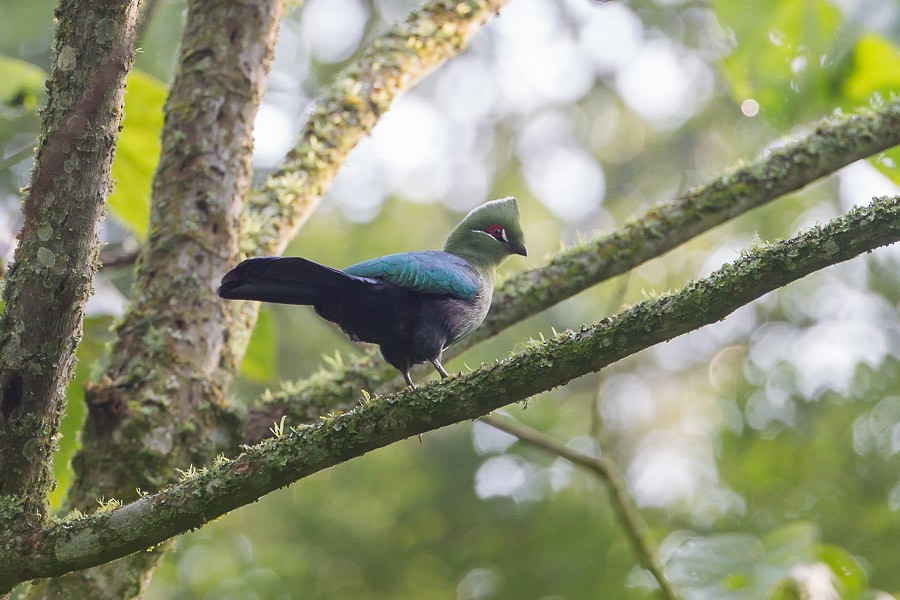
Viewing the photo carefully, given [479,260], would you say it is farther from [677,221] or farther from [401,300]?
[677,221]

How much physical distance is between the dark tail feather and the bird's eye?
3.63ft

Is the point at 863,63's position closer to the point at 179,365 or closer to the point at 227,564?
the point at 179,365

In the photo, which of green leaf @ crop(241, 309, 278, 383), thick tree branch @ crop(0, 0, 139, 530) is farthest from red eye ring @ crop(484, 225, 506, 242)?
thick tree branch @ crop(0, 0, 139, 530)

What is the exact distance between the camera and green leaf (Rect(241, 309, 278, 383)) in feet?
15.2

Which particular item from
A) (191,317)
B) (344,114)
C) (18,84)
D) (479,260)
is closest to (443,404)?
(191,317)

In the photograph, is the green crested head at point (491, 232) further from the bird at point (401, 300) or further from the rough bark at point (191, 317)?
the rough bark at point (191, 317)

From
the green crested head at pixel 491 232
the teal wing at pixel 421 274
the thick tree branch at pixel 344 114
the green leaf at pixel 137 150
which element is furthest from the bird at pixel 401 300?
the green leaf at pixel 137 150

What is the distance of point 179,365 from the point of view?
3.51 metres

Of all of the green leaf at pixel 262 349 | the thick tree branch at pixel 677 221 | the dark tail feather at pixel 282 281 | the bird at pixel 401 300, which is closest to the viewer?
the dark tail feather at pixel 282 281

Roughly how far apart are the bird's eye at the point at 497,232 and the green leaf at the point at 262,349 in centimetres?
131

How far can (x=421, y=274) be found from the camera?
141 inches

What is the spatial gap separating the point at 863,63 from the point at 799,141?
112 cm

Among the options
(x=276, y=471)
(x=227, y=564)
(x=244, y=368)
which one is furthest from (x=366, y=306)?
(x=227, y=564)

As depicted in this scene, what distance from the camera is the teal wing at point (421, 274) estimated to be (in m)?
3.49
